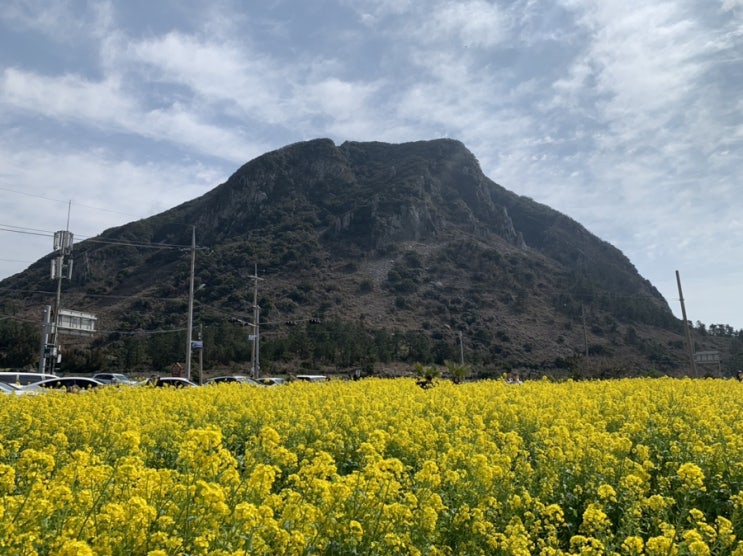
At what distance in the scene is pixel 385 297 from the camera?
2724 inches

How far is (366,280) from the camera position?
237 feet

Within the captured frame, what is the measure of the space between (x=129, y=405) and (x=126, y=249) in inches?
3323

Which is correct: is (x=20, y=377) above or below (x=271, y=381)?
above

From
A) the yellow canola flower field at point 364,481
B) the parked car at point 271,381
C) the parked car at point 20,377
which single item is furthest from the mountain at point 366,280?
the yellow canola flower field at point 364,481

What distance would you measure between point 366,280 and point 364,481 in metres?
68.2

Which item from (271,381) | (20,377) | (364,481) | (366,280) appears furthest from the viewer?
(366,280)

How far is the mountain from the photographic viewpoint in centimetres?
5200

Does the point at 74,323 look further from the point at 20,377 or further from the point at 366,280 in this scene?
the point at 366,280

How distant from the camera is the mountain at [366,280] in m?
52.0

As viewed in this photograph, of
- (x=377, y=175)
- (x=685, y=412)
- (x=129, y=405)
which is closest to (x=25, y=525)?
(x=129, y=405)

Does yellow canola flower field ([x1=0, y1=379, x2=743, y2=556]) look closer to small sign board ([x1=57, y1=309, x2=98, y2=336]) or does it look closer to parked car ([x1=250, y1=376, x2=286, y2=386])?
parked car ([x1=250, y1=376, x2=286, y2=386])

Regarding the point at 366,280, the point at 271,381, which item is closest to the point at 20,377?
the point at 271,381

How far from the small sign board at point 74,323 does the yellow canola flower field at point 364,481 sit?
20216 mm

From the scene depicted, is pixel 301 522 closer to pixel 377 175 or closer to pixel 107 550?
pixel 107 550
